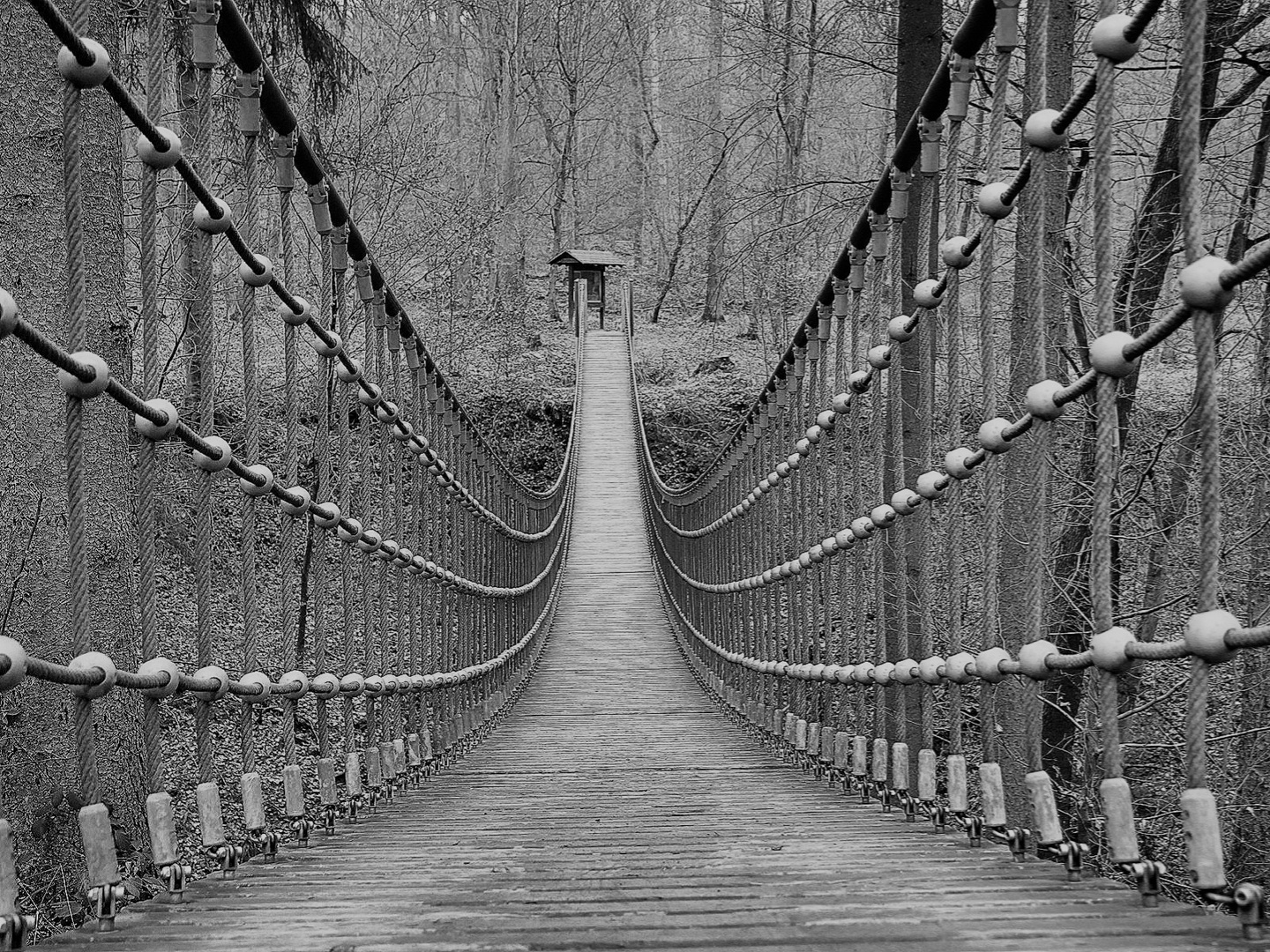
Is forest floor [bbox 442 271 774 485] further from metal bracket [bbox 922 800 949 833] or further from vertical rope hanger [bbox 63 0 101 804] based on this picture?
vertical rope hanger [bbox 63 0 101 804]

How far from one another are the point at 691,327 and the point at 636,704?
18300 mm

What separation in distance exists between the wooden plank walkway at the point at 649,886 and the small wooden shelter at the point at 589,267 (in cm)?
1905

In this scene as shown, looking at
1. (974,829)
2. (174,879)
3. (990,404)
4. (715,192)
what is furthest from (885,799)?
(715,192)

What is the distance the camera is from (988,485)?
92.0 inches

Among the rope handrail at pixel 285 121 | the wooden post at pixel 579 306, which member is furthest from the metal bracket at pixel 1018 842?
the wooden post at pixel 579 306

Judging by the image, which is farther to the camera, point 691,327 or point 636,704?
point 691,327

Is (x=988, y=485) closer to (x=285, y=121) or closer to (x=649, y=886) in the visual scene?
(x=649, y=886)

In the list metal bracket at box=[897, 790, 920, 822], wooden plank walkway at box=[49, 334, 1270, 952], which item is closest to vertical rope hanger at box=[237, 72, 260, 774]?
wooden plank walkway at box=[49, 334, 1270, 952]

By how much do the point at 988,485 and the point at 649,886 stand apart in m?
0.97

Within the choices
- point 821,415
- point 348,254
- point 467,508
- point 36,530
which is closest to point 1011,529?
point 821,415

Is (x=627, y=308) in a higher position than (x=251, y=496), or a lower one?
higher

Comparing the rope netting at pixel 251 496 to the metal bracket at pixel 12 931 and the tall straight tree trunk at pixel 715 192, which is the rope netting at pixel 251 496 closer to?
the metal bracket at pixel 12 931

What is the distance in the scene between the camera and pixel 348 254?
124 inches

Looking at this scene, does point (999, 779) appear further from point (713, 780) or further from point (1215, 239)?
point (1215, 239)
